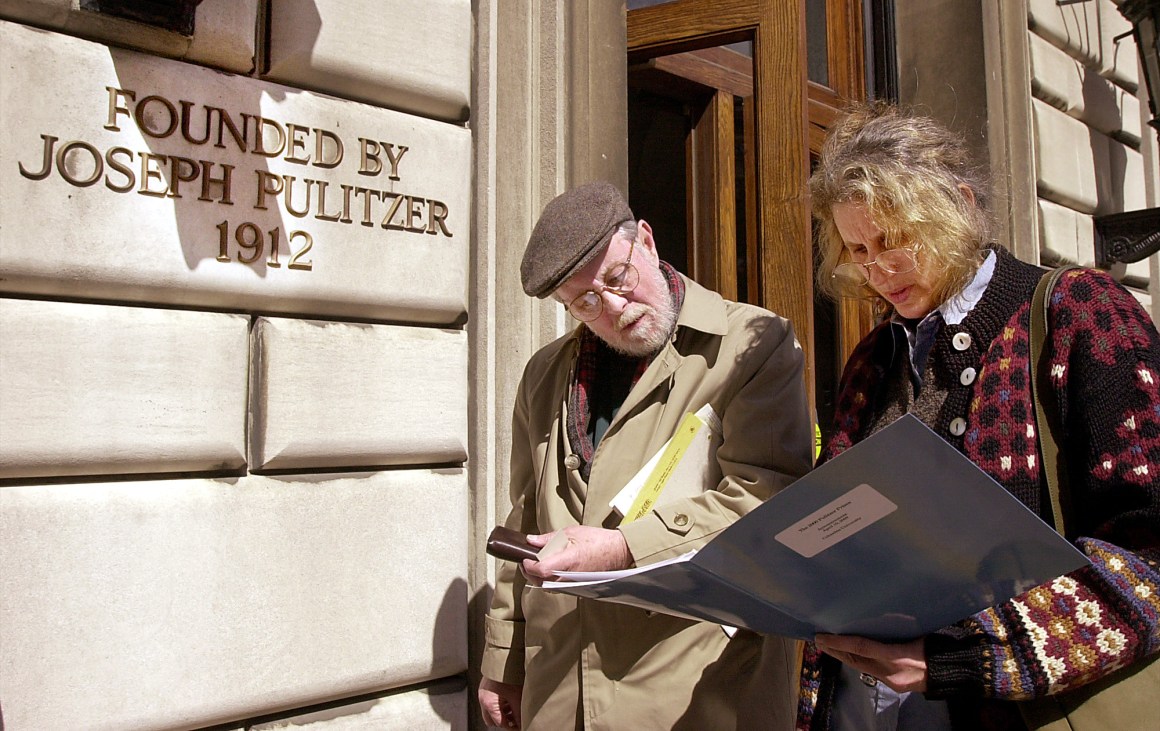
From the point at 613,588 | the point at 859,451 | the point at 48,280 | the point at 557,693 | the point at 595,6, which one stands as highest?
the point at 595,6

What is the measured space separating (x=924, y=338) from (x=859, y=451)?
0.61 meters

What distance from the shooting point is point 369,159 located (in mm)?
2908

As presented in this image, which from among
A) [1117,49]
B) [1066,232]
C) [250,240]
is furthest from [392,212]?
[1117,49]

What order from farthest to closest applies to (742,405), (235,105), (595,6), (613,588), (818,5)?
(818,5) → (595,6) → (235,105) → (742,405) → (613,588)

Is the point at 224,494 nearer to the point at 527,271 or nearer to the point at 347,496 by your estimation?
the point at 347,496

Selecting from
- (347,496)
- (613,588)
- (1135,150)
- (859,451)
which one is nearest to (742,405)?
(613,588)

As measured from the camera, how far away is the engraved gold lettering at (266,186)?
8.79 feet

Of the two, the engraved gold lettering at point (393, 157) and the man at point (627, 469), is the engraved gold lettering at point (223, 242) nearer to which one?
the engraved gold lettering at point (393, 157)

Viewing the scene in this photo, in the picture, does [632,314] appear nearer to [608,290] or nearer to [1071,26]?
[608,290]

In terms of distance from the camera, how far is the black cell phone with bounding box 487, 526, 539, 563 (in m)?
1.95

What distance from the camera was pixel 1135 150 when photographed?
6594 mm

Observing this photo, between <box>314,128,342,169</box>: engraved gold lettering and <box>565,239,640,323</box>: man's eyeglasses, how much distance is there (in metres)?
0.87

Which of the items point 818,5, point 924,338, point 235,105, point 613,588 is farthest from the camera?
point 818,5

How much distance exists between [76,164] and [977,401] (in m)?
1.95
